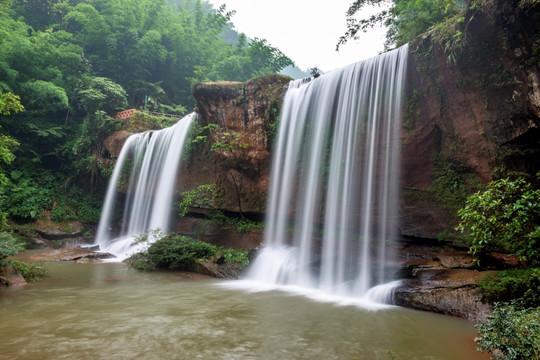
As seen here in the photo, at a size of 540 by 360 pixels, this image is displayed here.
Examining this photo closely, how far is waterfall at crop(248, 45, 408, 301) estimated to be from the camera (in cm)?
941

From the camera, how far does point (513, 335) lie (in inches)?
122

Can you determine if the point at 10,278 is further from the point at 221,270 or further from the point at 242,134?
the point at 242,134

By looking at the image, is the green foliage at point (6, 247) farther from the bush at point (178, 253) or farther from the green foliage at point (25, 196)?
the green foliage at point (25, 196)

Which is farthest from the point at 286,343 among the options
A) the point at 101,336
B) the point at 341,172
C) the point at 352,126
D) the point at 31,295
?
the point at 352,126

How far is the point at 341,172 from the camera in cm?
1041

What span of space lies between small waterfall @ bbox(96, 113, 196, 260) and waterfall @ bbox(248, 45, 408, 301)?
7.40m

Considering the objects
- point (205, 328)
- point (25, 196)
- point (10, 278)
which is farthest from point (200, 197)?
point (25, 196)

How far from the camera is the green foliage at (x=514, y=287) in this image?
4633 mm

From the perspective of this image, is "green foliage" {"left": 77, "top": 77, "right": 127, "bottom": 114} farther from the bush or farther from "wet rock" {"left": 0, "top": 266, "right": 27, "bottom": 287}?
"wet rock" {"left": 0, "top": 266, "right": 27, "bottom": 287}

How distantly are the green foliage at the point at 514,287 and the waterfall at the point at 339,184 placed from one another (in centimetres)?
257

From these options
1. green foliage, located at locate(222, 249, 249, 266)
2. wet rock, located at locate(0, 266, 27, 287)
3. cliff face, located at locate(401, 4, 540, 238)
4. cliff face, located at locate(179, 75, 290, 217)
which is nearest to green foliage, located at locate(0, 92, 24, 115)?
wet rock, located at locate(0, 266, 27, 287)

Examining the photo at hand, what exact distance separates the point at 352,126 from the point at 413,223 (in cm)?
379

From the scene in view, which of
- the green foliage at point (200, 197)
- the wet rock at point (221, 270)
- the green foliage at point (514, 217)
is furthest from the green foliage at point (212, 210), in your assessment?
the green foliage at point (514, 217)

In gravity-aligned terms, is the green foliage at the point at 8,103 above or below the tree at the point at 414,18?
below
